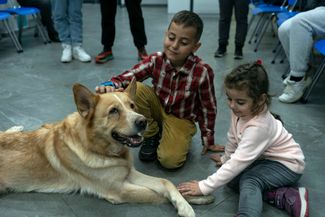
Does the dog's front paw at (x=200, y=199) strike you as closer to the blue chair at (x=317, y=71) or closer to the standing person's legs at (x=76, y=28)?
the blue chair at (x=317, y=71)

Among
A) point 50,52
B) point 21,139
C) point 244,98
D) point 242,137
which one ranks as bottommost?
point 50,52

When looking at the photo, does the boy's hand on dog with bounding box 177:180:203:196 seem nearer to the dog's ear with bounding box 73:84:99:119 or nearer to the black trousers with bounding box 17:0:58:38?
the dog's ear with bounding box 73:84:99:119

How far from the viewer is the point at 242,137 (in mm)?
1771

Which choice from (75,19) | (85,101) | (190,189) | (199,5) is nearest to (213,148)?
(190,189)

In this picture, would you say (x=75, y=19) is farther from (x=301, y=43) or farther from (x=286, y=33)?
(x=301, y=43)

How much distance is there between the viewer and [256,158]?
5.86ft

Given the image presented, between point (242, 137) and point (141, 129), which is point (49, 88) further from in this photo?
point (242, 137)

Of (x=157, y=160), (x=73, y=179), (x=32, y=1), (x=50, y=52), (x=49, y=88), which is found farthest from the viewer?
(x=32, y=1)

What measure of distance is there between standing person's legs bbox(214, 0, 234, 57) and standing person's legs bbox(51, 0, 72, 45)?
1.87 meters

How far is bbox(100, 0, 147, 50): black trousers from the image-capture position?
3.99m

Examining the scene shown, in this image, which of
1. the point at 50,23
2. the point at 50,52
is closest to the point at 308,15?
the point at 50,52

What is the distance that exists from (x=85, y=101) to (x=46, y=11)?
13.5ft

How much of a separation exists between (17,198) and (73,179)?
33 centimetres

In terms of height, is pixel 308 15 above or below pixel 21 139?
above
